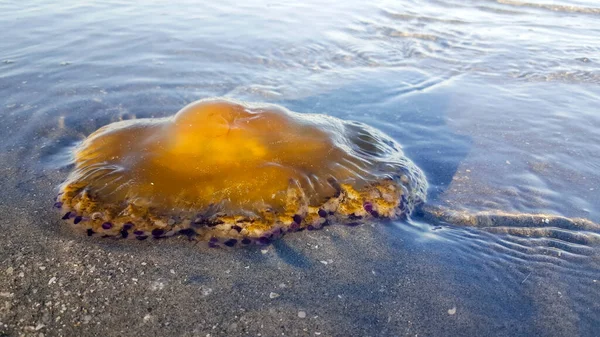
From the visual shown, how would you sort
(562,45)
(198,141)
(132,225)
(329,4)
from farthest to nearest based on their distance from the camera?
(329,4) < (562,45) < (198,141) < (132,225)

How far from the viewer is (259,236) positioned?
8.93 feet

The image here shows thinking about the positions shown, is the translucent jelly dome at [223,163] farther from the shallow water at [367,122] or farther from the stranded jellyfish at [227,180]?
the shallow water at [367,122]

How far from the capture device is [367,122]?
438 centimetres

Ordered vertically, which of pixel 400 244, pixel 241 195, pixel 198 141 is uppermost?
pixel 198 141

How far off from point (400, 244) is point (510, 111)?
2.74 metres

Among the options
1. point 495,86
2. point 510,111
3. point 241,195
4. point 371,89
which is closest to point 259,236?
point 241,195

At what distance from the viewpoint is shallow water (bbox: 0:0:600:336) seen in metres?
2.33

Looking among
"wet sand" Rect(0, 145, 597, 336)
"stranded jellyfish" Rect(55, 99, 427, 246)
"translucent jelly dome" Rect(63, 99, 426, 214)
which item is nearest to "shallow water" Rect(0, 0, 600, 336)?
"wet sand" Rect(0, 145, 597, 336)

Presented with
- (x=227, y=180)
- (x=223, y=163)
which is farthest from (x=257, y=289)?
(x=223, y=163)

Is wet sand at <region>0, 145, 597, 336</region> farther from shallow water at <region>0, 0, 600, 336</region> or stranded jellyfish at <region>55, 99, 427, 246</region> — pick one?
stranded jellyfish at <region>55, 99, 427, 246</region>

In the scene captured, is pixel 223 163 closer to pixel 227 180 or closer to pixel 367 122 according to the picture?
pixel 227 180

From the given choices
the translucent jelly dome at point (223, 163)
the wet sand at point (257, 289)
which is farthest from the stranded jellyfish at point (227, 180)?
the wet sand at point (257, 289)

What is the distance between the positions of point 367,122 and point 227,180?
1969mm

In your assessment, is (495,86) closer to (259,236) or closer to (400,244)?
(400,244)
